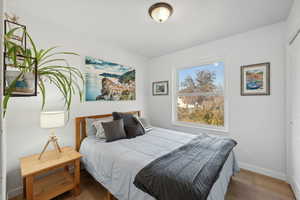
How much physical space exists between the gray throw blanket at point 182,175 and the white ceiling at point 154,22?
74.2 inches

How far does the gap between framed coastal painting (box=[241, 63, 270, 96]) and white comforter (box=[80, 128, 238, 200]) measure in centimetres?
123

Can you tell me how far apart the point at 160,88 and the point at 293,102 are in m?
2.49

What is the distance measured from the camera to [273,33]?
212 centimetres

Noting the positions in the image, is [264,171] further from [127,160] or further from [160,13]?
[160,13]

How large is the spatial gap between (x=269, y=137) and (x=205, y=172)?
1746 mm

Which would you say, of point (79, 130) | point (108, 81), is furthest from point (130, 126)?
point (108, 81)

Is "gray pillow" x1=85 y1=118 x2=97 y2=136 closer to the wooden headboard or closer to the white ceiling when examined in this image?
the wooden headboard

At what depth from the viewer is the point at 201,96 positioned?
118 inches

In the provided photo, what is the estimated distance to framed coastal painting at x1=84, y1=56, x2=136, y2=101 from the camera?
256 centimetres

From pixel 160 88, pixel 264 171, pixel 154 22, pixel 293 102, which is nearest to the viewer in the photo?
pixel 293 102

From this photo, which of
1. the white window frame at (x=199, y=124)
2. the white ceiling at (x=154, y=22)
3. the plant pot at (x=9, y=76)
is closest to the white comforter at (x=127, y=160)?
the white window frame at (x=199, y=124)

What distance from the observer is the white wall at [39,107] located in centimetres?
176

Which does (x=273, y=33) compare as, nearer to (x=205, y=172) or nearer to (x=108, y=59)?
(x=205, y=172)

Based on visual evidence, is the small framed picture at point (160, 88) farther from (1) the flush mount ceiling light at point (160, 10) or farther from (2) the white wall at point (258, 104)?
(1) the flush mount ceiling light at point (160, 10)
